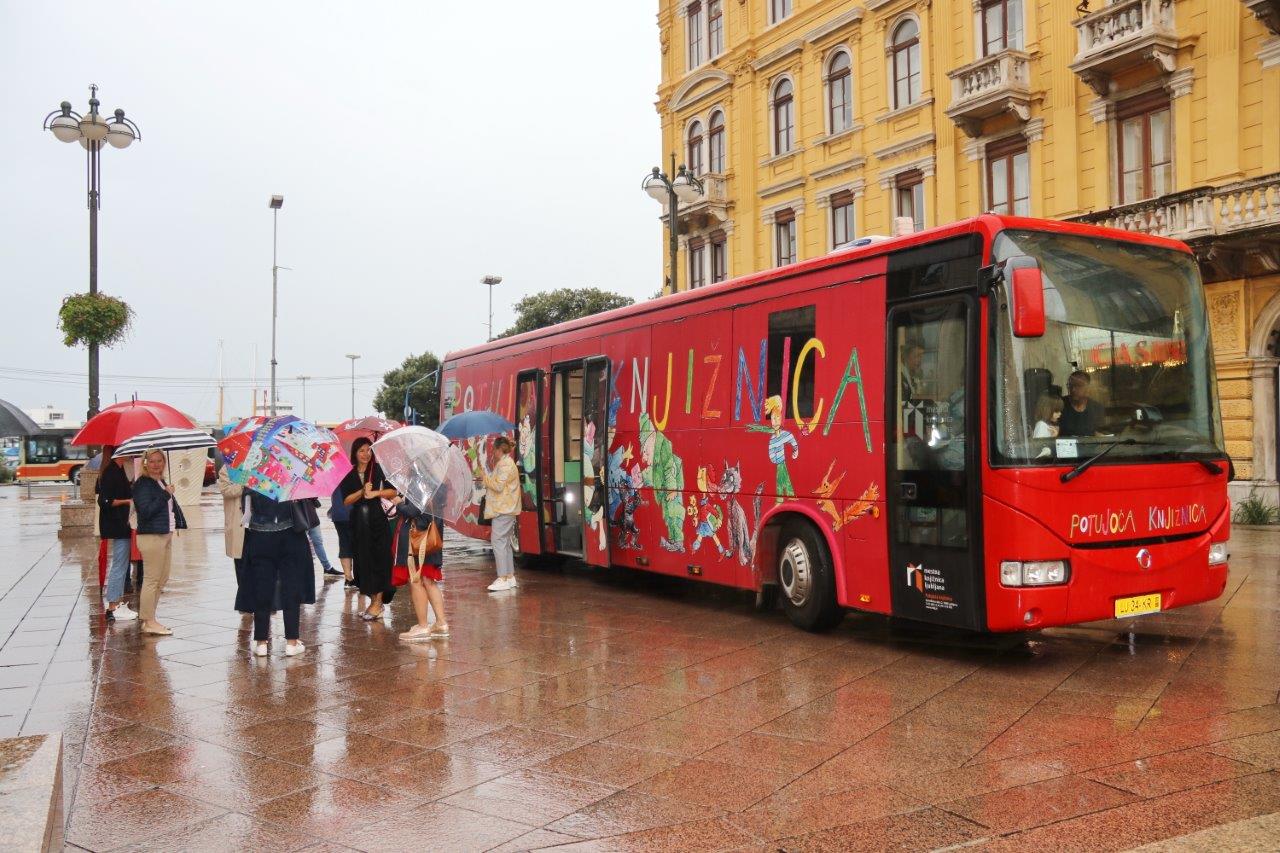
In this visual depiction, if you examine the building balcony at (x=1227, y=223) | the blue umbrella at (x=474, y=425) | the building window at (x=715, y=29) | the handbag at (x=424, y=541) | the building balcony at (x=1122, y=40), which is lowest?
the handbag at (x=424, y=541)

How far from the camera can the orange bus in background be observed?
55750 millimetres

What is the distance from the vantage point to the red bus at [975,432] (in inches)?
292

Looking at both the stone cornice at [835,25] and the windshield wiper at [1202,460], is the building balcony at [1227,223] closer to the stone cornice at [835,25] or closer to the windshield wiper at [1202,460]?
the stone cornice at [835,25]

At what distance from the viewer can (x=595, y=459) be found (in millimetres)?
12602

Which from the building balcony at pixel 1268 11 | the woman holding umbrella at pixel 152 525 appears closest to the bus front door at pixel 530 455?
the woman holding umbrella at pixel 152 525

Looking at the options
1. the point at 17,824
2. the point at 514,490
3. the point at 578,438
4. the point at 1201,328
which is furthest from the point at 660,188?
the point at 17,824

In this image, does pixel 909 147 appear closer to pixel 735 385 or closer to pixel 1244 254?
pixel 1244 254

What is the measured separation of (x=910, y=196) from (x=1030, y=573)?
753 inches

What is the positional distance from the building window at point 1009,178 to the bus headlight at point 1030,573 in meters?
16.6

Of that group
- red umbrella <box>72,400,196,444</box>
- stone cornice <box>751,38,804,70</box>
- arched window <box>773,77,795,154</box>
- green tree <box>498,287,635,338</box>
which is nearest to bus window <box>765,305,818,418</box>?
red umbrella <box>72,400,196,444</box>

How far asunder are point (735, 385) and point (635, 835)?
6.11m

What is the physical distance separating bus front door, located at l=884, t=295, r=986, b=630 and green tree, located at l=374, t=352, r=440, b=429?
55.0m

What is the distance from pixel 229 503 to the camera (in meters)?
11.3

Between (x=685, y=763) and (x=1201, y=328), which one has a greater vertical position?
(x=1201, y=328)
